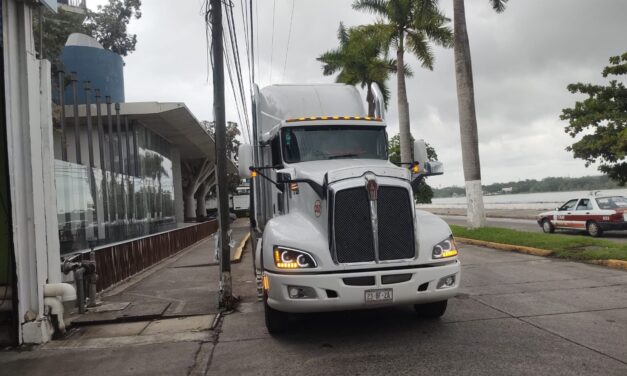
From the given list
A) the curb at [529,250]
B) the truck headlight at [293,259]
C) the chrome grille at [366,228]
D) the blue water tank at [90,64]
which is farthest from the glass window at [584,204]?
the blue water tank at [90,64]

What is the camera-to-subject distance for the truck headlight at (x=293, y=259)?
5307 mm

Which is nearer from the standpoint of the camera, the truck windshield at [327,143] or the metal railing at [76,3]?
the truck windshield at [327,143]

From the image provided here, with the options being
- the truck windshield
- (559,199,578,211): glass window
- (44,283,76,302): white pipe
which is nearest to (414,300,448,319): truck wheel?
the truck windshield

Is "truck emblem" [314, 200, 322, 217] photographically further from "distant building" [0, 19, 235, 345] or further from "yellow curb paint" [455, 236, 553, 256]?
"yellow curb paint" [455, 236, 553, 256]

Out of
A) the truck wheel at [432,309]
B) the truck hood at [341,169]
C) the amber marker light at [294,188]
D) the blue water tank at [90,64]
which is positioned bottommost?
the truck wheel at [432,309]

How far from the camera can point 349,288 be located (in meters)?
5.20

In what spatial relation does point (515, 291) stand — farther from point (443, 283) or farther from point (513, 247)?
point (513, 247)

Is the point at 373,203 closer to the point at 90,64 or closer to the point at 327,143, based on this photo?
the point at 327,143

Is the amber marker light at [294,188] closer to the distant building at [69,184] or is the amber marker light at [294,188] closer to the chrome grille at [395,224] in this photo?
the chrome grille at [395,224]

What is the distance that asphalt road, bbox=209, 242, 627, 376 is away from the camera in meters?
4.51

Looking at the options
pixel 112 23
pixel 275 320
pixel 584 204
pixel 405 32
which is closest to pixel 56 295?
pixel 275 320

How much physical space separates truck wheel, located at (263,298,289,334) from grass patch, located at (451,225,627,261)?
7359mm

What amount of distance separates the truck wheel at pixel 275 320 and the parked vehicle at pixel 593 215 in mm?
13402

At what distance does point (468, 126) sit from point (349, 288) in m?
12.8
